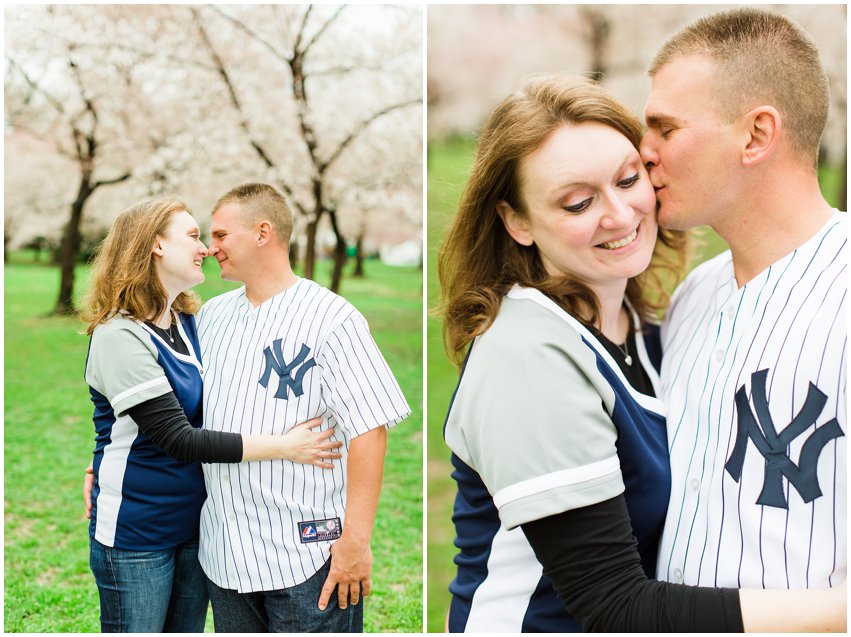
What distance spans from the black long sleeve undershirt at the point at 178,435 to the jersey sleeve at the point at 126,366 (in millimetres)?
30

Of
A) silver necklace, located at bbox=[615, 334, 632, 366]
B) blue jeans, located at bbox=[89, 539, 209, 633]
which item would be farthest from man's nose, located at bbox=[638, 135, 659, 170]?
blue jeans, located at bbox=[89, 539, 209, 633]

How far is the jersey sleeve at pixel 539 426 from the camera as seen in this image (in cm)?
131

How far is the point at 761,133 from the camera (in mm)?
1546

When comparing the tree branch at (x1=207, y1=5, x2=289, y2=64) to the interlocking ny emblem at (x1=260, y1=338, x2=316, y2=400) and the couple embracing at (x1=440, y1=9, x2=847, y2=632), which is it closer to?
the interlocking ny emblem at (x1=260, y1=338, x2=316, y2=400)

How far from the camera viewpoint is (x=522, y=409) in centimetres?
136

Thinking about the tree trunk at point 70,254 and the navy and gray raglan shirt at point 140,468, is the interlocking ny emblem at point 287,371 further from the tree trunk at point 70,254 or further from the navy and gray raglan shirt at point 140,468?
the tree trunk at point 70,254

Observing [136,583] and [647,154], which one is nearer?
[647,154]

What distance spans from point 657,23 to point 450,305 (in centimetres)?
1017

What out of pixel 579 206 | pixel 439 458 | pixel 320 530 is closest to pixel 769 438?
pixel 579 206

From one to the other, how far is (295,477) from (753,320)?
1.20 m

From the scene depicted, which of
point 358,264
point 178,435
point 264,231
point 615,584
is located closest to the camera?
point 615,584

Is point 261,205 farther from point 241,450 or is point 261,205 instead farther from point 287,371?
point 241,450

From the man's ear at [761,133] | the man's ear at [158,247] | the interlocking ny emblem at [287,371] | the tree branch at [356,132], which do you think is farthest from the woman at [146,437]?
the tree branch at [356,132]

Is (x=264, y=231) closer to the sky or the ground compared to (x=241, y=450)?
closer to the sky
